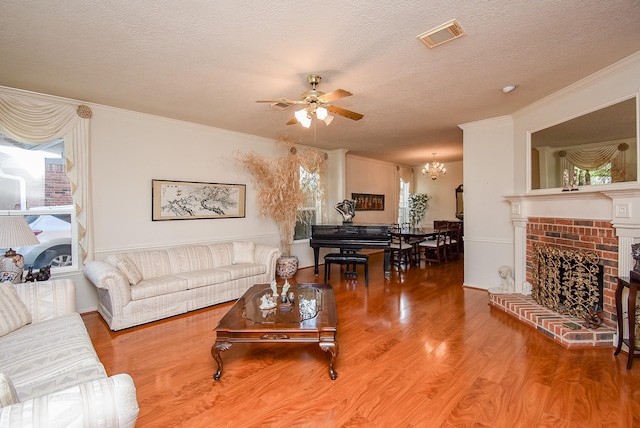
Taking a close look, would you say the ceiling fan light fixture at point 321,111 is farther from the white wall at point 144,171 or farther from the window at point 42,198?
the window at point 42,198

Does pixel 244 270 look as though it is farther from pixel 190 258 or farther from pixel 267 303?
pixel 267 303

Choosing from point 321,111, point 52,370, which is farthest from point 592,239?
point 52,370

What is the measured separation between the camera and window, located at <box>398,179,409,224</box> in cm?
936

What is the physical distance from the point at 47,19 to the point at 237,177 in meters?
3.30

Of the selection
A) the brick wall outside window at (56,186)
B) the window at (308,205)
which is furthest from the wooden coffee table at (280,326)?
the window at (308,205)

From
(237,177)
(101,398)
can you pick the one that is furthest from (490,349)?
(237,177)

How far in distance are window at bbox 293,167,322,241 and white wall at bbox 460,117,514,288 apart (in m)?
2.60

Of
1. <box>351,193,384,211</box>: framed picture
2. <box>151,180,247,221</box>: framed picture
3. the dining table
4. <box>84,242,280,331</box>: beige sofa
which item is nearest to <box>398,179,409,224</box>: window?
<box>351,193,384,211</box>: framed picture

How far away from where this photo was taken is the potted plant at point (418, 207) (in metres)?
9.34

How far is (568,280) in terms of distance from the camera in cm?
326

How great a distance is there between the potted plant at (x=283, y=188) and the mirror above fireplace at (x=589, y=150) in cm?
320

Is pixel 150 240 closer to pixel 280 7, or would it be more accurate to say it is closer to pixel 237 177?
pixel 237 177

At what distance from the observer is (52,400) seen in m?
1.01

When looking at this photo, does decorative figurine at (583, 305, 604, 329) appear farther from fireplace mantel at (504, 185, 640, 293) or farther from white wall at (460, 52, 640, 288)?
white wall at (460, 52, 640, 288)
